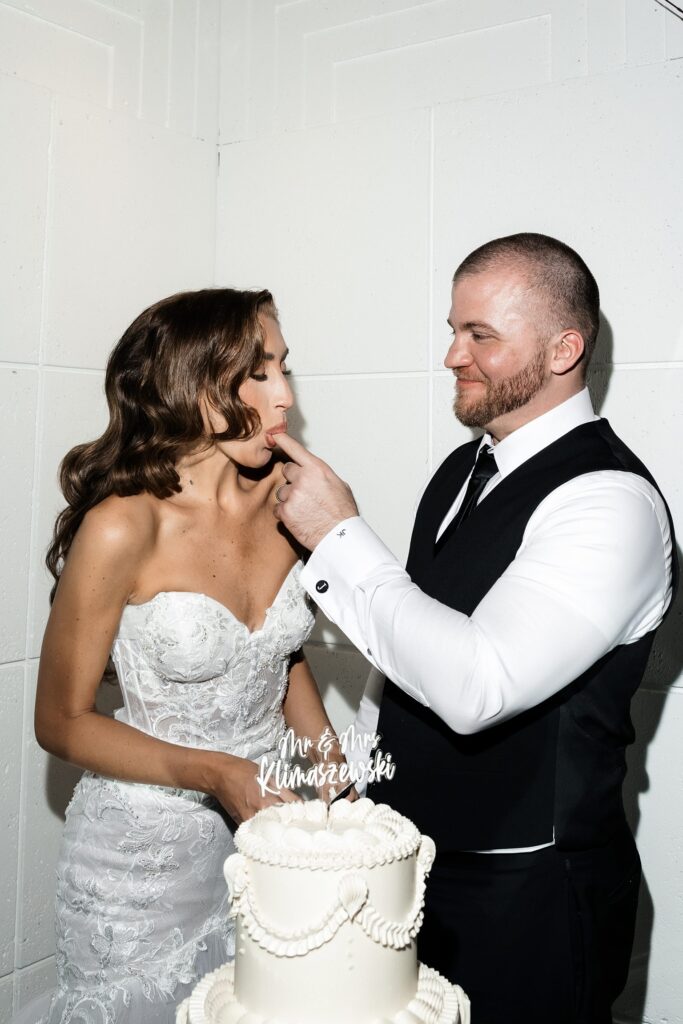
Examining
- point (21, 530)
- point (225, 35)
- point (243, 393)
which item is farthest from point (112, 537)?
point (225, 35)

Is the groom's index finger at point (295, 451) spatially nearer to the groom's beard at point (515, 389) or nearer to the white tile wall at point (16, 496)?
the groom's beard at point (515, 389)

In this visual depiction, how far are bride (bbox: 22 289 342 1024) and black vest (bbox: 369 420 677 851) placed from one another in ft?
1.28

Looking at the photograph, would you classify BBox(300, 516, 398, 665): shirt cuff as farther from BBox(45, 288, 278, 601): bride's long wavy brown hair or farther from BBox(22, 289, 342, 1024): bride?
BBox(45, 288, 278, 601): bride's long wavy brown hair

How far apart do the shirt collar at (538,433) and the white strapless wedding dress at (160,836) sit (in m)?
0.63

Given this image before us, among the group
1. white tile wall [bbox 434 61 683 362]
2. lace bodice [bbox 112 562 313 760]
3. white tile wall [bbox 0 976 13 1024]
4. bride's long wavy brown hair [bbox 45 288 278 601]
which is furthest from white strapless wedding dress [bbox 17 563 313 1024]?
white tile wall [bbox 434 61 683 362]

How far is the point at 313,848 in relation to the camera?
131 centimetres

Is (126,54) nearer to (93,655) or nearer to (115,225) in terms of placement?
(115,225)

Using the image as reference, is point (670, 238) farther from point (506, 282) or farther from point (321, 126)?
point (321, 126)

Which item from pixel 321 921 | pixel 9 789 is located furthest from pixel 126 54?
pixel 321 921

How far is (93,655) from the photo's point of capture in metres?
2.00

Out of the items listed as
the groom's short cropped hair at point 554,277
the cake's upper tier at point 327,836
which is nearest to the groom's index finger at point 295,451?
the groom's short cropped hair at point 554,277

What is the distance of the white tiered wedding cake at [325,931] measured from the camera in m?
1.27

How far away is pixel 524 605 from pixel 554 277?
74 cm

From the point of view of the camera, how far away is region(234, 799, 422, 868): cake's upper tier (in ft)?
4.24
